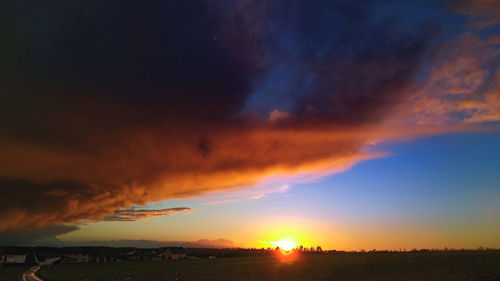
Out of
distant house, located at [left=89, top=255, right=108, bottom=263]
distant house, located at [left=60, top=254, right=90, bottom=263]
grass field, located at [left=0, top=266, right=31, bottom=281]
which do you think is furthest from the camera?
distant house, located at [left=89, top=255, right=108, bottom=263]

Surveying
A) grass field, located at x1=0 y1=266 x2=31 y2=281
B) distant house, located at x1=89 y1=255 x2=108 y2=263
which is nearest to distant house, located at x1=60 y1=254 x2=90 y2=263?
distant house, located at x1=89 y1=255 x2=108 y2=263

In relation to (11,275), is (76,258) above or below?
below

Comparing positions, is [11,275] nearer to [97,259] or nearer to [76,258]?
[76,258]

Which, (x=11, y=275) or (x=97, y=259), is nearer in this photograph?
(x=11, y=275)

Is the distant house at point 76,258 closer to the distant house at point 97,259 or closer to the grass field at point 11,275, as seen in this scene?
the distant house at point 97,259

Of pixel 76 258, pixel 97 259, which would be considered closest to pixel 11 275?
pixel 76 258

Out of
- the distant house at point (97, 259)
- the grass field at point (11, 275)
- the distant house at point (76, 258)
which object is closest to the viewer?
the grass field at point (11, 275)

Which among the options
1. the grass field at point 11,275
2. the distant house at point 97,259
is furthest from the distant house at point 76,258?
the grass field at point 11,275

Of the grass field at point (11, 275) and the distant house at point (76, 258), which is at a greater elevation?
the grass field at point (11, 275)

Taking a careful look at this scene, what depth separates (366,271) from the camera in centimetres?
6184


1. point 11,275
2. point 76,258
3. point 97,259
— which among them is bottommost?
point 97,259

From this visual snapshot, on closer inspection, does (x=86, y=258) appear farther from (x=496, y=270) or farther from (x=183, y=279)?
(x=496, y=270)

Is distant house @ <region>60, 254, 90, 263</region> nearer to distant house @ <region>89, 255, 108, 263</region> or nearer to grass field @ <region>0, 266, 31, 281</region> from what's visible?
distant house @ <region>89, 255, 108, 263</region>

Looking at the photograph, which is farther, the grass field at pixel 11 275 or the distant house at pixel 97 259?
the distant house at pixel 97 259
